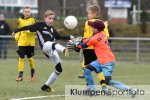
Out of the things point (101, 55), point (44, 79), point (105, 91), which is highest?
point (101, 55)

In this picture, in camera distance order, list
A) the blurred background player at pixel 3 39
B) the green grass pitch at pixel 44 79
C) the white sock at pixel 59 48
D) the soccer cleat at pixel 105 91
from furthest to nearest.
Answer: the blurred background player at pixel 3 39 < the green grass pitch at pixel 44 79 < the white sock at pixel 59 48 < the soccer cleat at pixel 105 91

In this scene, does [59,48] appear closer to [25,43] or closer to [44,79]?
[25,43]

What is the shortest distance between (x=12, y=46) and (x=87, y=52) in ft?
41.4

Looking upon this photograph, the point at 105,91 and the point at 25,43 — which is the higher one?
the point at 25,43

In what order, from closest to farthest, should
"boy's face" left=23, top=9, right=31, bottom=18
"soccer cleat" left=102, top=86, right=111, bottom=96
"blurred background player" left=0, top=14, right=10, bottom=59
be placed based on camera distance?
"soccer cleat" left=102, top=86, right=111, bottom=96, "boy's face" left=23, top=9, right=31, bottom=18, "blurred background player" left=0, top=14, right=10, bottom=59

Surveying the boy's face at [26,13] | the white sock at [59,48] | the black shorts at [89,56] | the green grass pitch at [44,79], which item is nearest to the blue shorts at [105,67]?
the white sock at [59,48]

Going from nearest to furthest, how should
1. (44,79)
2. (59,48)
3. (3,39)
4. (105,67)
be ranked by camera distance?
1. (105,67)
2. (59,48)
3. (44,79)
4. (3,39)

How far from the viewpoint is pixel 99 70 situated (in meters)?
→ 11.8

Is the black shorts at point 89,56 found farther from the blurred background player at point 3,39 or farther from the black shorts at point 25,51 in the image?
the blurred background player at point 3,39

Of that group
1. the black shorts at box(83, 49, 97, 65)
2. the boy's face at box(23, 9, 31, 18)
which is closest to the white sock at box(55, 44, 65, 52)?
the black shorts at box(83, 49, 97, 65)

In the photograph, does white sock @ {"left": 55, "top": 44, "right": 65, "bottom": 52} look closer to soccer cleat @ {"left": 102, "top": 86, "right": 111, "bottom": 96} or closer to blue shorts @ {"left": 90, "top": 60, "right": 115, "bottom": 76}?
blue shorts @ {"left": 90, "top": 60, "right": 115, "bottom": 76}

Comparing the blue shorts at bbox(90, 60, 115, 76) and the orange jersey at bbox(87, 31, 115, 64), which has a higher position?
the orange jersey at bbox(87, 31, 115, 64)

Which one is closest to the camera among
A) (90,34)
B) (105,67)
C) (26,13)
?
(105,67)

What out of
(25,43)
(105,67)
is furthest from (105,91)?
(25,43)
